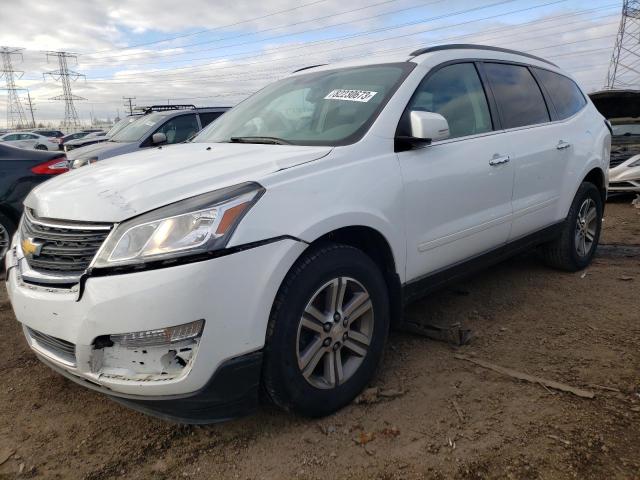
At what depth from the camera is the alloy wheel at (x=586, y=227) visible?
460cm

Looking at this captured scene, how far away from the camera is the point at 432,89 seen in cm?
Result: 313

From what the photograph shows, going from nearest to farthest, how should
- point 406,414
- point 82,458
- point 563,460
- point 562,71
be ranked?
point 563,460 → point 82,458 → point 406,414 → point 562,71

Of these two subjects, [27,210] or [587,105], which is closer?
[27,210]

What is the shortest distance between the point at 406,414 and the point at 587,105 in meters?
3.78

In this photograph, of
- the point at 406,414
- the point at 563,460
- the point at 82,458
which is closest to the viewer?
the point at 563,460

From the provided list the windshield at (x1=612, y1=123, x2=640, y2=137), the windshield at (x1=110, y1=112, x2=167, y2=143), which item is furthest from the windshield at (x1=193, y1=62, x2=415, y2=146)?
the windshield at (x1=612, y1=123, x2=640, y2=137)

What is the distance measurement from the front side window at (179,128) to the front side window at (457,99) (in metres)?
6.16

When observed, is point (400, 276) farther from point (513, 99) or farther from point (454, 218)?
point (513, 99)

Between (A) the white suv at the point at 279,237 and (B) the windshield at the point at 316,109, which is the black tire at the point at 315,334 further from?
(B) the windshield at the point at 316,109

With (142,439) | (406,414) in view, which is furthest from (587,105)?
(142,439)

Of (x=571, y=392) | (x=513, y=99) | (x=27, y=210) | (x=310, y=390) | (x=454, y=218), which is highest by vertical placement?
(x=513, y=99)

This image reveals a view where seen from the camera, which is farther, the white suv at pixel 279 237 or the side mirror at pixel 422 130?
the side mirror at pixel 422 130

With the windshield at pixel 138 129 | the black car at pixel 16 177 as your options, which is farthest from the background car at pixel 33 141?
the black car at pixel 16 177

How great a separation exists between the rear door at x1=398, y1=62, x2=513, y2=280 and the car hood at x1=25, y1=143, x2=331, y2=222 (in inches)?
25.7
